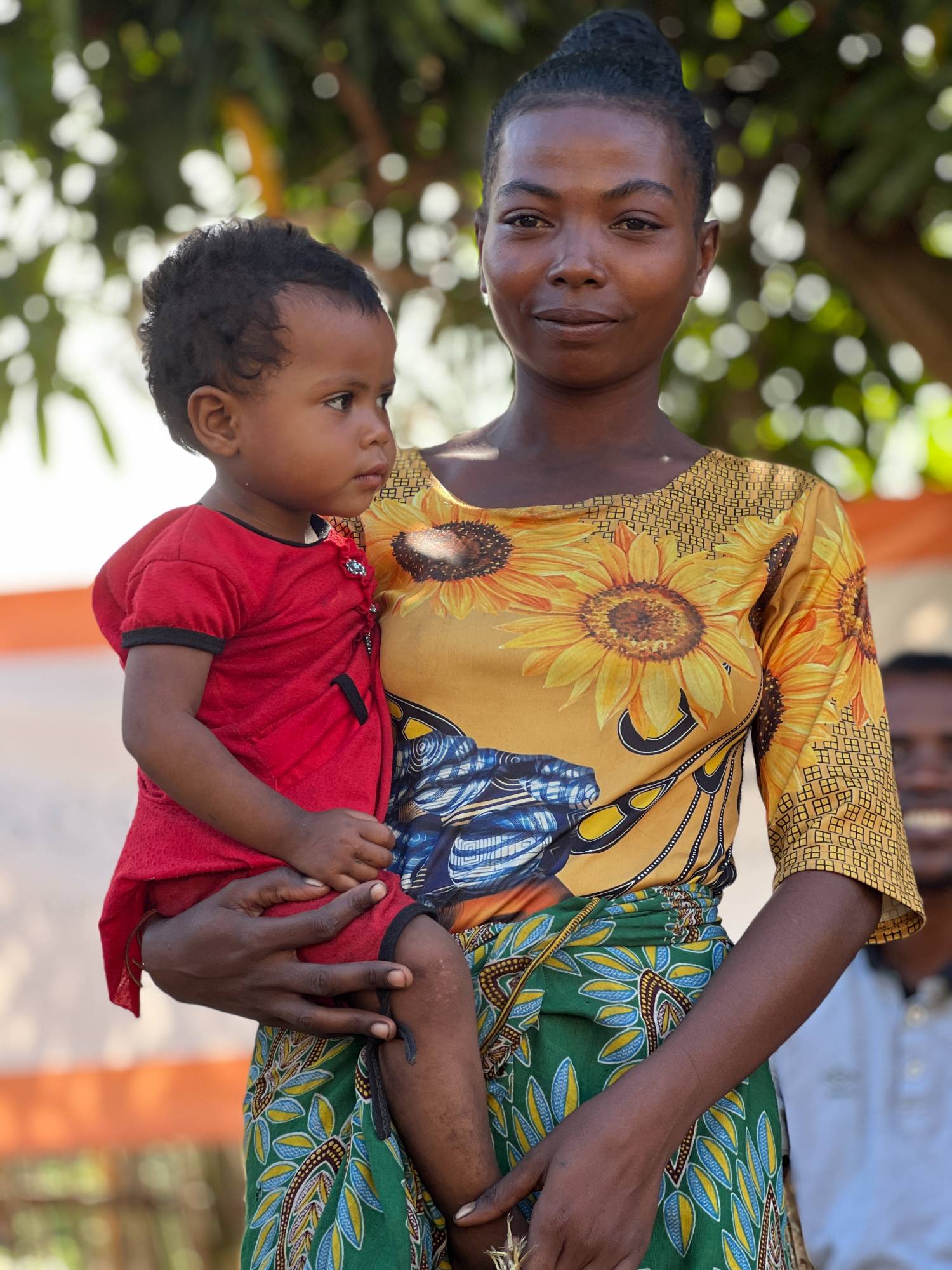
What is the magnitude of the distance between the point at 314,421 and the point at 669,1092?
2.65 feet

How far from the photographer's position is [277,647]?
177 cm

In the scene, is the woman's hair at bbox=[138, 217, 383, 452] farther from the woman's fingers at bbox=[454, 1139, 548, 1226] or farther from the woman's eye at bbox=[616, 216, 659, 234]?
the woman's fingers at bbox=[454, 1139, 548, 1226]

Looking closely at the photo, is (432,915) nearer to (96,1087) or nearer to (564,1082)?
(564,1082)

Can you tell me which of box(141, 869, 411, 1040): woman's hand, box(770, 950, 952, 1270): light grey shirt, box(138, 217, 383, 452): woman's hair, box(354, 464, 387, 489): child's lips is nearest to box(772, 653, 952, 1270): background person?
box(770, 950, 952, 1270): light grey shirt

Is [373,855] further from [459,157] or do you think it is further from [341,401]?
[459,157]

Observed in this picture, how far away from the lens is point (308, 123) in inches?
183

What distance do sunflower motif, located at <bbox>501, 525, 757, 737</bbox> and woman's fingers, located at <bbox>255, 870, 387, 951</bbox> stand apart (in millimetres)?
316

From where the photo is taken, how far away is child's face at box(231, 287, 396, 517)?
5.93 ft

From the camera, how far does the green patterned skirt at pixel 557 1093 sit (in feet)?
5.39

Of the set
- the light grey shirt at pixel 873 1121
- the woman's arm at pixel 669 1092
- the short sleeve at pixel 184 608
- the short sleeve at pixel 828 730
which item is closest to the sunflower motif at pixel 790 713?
the short sleeve at pixel 828 730

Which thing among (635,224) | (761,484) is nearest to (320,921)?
(761,484)

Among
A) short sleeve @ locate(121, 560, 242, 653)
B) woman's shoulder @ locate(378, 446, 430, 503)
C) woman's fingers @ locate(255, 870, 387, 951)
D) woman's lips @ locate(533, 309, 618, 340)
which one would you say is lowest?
woman's fingers @ locate(255, 870, 387, 951)

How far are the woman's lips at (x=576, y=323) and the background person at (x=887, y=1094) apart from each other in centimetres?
156

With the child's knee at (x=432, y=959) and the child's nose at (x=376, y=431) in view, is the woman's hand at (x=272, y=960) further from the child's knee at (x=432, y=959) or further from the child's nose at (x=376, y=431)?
the child's nose at (x=376, y=431)
